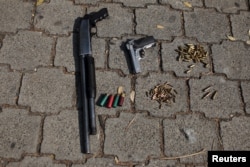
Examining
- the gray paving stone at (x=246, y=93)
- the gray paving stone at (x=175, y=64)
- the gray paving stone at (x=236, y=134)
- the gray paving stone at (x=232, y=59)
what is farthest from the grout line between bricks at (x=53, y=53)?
the gray paving stone at (x=246, y=93)

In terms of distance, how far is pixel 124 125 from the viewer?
3006mm

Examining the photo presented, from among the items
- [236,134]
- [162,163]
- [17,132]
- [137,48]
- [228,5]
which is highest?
[228,5]

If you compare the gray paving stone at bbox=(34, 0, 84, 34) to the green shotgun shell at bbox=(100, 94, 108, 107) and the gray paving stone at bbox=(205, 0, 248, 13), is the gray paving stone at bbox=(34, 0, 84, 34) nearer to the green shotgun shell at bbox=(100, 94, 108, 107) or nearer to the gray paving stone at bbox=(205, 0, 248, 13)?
the green shotgun shell at bbox=(100, 94, 108, 107)

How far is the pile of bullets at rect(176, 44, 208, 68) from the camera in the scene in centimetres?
335

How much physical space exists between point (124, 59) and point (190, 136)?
3.26 feet

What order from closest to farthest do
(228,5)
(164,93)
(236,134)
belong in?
(236,134) < (164,93) < (228,5)

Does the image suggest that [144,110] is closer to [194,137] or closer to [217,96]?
[194,137]

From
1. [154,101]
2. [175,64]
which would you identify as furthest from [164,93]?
[175,64]

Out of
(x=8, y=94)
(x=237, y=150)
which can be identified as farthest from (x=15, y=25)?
(x=237, y=150)

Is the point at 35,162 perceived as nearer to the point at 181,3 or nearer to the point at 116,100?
the point at 116,100

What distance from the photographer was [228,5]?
3777 millimetres

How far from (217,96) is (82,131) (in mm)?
1323

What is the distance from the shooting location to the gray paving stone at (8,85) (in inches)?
120

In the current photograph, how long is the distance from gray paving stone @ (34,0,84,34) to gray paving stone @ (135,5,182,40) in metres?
0.65
